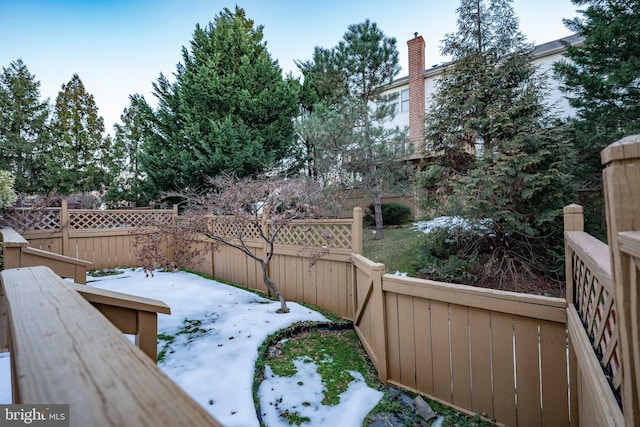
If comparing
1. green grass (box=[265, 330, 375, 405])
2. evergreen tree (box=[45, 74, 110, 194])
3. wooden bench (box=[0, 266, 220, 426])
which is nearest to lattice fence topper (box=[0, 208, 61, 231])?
green grass (box=[265, 330, 375, 405])

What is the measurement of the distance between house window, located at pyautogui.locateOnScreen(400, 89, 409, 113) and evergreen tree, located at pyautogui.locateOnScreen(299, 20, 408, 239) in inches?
120

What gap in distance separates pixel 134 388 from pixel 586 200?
339 inches

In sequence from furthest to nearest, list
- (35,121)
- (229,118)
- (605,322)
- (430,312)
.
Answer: (35,121)
(229,118)
(430,312)
(605,322)

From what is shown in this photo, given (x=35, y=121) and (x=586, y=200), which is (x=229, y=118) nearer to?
(x=586, y=200)

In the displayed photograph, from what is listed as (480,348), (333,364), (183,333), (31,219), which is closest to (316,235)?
(333,364)

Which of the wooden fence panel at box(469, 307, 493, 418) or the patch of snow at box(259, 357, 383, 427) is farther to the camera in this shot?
the patch of snow at box(259, 357, 383, 427)

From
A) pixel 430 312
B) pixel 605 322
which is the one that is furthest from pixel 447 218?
pixel 605 322

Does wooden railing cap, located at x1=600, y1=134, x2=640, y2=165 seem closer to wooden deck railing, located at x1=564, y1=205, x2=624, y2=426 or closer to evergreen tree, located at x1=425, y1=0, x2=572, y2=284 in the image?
wooden deck railing, located at x1=564, y1=205, x2=624, y2=426

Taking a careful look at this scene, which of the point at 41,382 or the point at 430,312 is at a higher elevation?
the point at 41,382

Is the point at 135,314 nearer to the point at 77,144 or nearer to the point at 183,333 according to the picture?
the point at 183,333

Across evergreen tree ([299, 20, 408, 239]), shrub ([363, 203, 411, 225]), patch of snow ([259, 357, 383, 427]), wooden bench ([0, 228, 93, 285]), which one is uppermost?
evergreen tree ([299, 20, 408, 239])

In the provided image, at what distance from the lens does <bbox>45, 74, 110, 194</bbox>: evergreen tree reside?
46.1ft

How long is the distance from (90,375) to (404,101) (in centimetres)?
1521

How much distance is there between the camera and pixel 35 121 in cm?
1466
